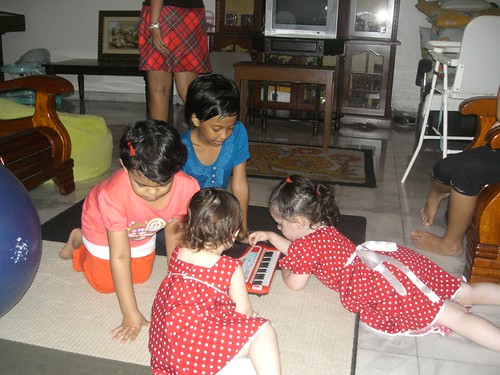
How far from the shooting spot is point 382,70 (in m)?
4.66

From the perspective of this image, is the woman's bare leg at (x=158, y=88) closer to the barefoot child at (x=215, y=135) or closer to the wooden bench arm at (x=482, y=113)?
the barefoot child at (x=215, y=135)

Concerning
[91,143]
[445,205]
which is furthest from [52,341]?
[445,205]

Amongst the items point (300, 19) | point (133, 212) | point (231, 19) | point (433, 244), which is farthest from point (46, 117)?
point (231, 19)

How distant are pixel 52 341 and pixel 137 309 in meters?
0.26

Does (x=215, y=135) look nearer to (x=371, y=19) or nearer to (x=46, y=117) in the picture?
(x=46, y=117)

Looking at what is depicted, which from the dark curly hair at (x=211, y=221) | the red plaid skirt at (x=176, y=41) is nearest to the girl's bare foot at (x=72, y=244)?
the dark curly hair at (x=211, y=221)

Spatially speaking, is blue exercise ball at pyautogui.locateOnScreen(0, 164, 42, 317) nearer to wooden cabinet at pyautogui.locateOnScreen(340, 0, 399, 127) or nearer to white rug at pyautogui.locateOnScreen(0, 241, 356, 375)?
white rug at pyautogui.locateOnScreen(0, 241, 356, 375)

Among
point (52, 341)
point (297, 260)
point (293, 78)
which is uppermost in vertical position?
point (293, 78)

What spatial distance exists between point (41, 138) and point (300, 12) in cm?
A: 263

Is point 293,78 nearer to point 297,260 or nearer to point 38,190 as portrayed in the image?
point 38,190

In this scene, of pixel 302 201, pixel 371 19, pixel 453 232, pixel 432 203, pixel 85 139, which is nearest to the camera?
pixel 302 201

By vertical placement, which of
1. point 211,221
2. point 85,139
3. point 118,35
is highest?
point 118,35

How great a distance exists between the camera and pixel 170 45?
2.54 meters

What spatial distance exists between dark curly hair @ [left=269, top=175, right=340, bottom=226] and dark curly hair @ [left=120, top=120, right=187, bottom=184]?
0.40 meters
